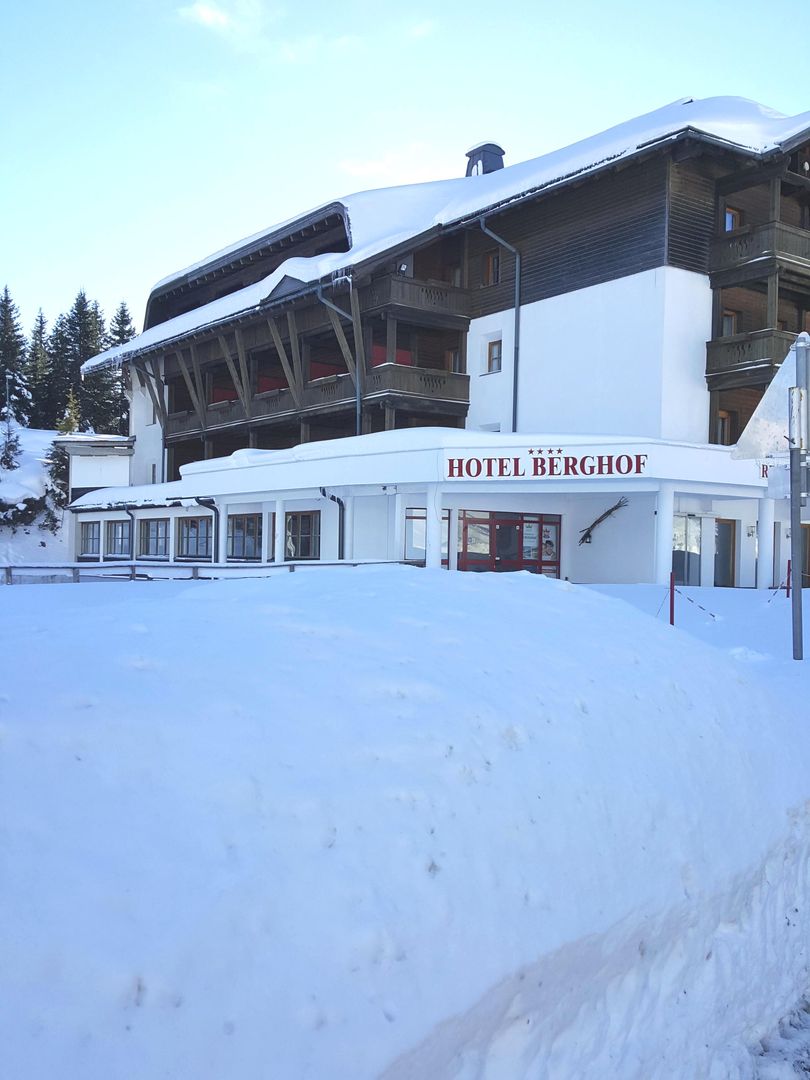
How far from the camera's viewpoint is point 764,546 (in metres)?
24.1

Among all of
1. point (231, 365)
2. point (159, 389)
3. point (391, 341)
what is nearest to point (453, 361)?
point (391, 341)

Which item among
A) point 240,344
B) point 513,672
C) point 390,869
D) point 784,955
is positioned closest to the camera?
point 390,869

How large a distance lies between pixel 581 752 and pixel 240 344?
33226 mm

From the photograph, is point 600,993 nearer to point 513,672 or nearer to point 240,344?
A: point 513,672

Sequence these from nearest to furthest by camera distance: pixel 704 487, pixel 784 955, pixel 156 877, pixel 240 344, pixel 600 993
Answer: pixel 156 877, pixel 600 993, pixel 784 955, pixel 704 487, pixel 240 344

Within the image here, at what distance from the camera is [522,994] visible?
11.6 feet

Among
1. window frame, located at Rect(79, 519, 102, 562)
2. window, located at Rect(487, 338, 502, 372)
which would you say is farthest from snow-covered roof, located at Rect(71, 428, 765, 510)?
window frame, located at Rect(79, 519, 102, 562)

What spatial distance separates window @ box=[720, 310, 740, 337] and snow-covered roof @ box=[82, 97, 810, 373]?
4.64 meters

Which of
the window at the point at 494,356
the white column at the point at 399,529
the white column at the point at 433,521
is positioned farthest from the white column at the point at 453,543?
the window at the point at 494,356

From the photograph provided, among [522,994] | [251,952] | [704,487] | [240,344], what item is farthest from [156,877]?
[240,344]

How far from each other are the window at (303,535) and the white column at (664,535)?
11685 mm

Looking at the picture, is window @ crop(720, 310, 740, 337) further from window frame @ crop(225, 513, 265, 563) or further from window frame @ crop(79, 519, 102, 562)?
window frame @ crop(79, 519, 102, 562)

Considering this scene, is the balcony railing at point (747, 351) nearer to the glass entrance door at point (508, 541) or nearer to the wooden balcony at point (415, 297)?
the glass entrance door at point (508, 541)

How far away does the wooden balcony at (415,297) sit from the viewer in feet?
97.8
